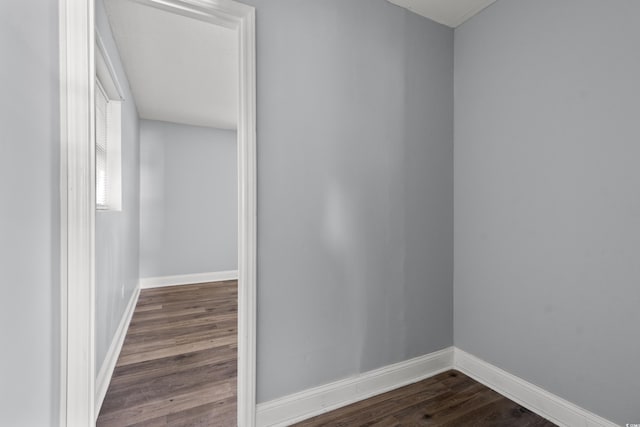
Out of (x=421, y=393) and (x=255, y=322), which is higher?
(x=255, y=322)

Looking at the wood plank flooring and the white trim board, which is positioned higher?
the white trim board

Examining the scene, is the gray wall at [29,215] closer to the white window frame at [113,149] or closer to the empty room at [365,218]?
the empty room at [365,218]

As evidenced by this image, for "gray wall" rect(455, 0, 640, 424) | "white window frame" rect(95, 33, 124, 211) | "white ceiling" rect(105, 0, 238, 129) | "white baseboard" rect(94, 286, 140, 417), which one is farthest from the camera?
"white window frame" rect(95, 33, 124, 211)

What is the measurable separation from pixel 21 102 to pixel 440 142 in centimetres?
225

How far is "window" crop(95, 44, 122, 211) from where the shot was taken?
2.40 meters

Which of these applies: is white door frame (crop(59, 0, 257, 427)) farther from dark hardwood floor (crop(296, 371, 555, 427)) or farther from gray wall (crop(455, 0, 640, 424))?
gray wall (crop(455, 0, 640, 424))

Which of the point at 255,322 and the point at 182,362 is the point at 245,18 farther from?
the point at 182,362

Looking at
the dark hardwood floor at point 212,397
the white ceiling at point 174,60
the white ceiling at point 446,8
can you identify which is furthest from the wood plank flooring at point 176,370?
the white ceiling at point 446,8

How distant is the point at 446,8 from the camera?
6.72 ft

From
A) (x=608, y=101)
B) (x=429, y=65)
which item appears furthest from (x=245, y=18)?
(x=608, y=101)

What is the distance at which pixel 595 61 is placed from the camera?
5.02ft

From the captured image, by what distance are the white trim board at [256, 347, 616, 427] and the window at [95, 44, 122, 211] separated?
207 cm

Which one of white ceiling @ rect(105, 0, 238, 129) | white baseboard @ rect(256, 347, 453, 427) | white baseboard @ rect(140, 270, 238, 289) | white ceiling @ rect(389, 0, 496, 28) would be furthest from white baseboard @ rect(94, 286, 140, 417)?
white ceiling @ rect(389, 0, 496, 28)

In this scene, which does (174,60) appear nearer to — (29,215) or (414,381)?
(29,215)
